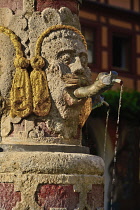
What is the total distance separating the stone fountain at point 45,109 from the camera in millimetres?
4824

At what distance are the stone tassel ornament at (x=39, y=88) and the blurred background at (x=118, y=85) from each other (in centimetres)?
713

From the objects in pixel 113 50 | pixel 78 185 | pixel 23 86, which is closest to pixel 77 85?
pixel 23 86

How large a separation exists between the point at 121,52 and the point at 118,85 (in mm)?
2436

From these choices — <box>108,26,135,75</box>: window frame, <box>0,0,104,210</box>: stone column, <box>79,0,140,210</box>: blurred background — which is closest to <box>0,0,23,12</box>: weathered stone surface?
<box>0,0,104,210</box>: stone column

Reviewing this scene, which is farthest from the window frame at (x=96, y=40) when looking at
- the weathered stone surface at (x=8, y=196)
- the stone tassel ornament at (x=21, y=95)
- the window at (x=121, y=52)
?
the weathered stone surface at (x=8, y=196)

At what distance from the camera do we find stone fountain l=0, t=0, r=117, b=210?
4.82m

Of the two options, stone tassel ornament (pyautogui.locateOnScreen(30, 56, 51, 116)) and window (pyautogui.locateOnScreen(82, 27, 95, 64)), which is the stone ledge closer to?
stone tassel ornament (pyautogui.locateOnScreen(30, 56, 51, 116))

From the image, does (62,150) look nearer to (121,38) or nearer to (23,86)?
(23,86)

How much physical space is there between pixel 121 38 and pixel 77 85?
43.2ft

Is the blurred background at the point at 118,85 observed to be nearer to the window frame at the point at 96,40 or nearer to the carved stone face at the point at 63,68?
the window frame at the point at 96,40

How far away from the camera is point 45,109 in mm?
5066

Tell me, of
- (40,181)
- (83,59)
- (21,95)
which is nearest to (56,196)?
(40,181)

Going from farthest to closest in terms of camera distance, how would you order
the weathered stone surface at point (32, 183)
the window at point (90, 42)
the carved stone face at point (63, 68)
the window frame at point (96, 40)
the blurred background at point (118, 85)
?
the window at point (90, 42) < the window frame at point (96, 40) < the blurred background at point (118, 85) < the carved stone face at point (63, 68) < the weathered stone surface at point (32, 183)

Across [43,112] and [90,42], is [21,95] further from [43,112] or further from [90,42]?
[90,42]
